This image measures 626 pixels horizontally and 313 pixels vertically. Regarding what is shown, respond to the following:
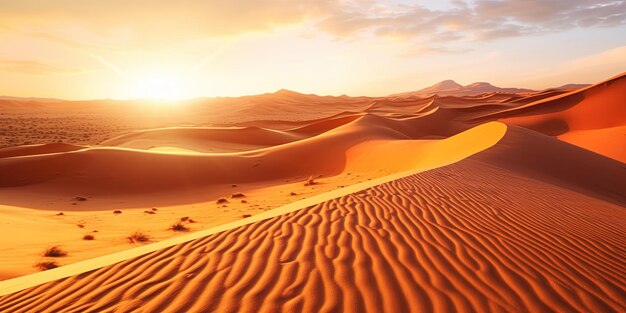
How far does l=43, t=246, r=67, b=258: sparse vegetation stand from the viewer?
5.48 meters

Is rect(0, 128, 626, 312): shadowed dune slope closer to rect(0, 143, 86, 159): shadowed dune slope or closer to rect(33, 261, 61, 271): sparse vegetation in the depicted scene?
rect(33, 261, 61, 271): sparse vegetation

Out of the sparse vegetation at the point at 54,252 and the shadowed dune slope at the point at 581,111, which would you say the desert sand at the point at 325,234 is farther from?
the shadowed dune slope at the point at 581,111

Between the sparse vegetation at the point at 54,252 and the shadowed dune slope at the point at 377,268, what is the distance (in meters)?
2.78

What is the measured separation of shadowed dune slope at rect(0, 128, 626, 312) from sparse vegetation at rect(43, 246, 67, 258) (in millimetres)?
2776

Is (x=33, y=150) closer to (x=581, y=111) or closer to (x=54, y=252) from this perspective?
(x=54, y=252)

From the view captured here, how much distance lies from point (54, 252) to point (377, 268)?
5.06m

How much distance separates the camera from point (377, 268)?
11.1ft

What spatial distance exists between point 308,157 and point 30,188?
10468 millimetres

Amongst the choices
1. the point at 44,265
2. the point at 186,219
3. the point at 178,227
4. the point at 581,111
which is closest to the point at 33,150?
the point at 186,219

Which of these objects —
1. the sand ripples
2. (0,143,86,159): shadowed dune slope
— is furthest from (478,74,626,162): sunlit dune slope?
(0,143,86,159): shadowed dune slope

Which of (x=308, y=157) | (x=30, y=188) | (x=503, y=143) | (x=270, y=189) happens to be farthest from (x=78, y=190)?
(x=503, y=143)

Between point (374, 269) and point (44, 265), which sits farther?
point (44, 265)

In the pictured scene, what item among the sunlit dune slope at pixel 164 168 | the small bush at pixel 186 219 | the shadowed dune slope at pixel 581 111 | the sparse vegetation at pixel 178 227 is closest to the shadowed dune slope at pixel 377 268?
the sparse vegetation at pixel 178 227

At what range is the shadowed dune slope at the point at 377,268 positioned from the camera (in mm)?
2846
